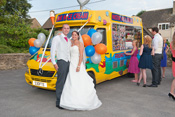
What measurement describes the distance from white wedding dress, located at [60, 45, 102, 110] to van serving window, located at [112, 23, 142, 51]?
8.04ft

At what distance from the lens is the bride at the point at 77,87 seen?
166 inches

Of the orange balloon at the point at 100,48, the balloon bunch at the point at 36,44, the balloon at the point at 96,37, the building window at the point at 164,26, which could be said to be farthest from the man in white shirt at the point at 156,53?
the building window at the point at 164,26

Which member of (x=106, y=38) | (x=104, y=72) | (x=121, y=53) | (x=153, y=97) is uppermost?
(x=106, y=38)

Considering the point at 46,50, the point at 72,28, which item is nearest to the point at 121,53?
the point at 72,28

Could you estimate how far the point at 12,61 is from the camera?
11602 mm

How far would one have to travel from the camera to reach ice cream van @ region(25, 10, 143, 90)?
5.04m

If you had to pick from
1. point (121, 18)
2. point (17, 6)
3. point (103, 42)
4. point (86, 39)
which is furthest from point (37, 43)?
point (17, 6)

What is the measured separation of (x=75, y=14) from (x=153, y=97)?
11.7 ft

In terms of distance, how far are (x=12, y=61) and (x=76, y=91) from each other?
8691 millimetres

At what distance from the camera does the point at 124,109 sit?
4.32 meters

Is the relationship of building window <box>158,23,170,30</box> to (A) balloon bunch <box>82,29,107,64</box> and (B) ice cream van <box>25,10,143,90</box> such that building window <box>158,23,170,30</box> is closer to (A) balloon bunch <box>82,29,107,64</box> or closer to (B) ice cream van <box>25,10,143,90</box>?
(B) ice cream van <box>25,10,143,90</box>

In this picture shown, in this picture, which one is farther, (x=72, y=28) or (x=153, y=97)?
(x=72, y=28)

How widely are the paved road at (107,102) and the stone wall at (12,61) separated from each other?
498 cm

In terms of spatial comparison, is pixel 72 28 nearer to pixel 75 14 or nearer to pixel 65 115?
pixel 75 14
